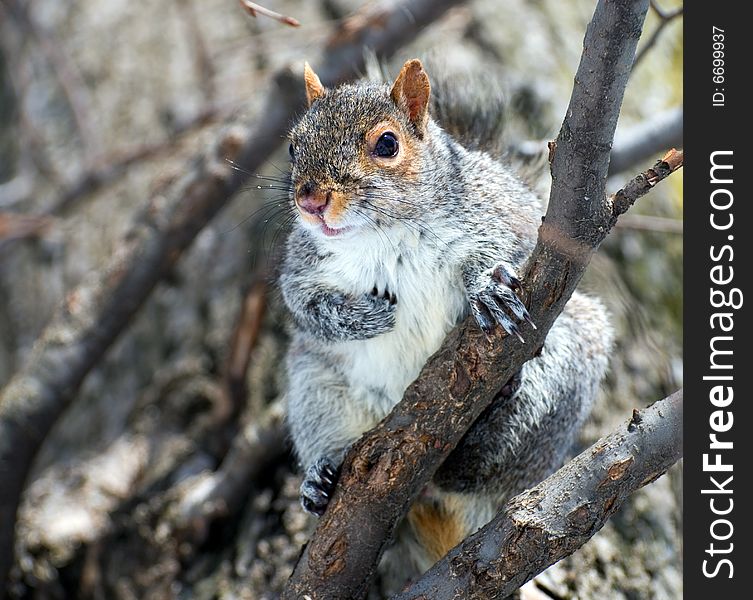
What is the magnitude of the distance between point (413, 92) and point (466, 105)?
58cm

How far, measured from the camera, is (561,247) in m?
1.31

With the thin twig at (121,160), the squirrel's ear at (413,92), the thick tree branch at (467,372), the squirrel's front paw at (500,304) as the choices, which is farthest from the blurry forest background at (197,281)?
the squirrel's front paw at (500,304)

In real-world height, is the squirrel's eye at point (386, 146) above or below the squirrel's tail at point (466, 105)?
below

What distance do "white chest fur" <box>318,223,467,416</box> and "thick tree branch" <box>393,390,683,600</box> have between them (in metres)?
0.39

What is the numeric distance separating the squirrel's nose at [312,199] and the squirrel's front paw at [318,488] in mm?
471

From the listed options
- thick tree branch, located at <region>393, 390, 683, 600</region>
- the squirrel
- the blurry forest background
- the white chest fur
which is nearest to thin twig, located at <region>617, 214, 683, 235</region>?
the blurry forest background

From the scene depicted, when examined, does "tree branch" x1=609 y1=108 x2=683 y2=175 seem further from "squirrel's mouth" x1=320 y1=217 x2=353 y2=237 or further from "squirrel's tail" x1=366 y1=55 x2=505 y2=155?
"squirrel's mouth" x1=320 y1=217 x2=353 y2=237

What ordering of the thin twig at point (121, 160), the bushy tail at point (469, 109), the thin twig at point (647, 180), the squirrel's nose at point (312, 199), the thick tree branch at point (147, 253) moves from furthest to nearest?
the thin twig at point (121, 160) < the thick tree branch at point (147, 253) < the bushy tail at point (469, 109) < the squirrel's nose at point (312, 199) < the thin twig at point (647, 180)

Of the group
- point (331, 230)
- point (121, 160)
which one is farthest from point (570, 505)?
point (121, 160)

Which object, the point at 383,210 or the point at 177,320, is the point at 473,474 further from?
the point at 177,320

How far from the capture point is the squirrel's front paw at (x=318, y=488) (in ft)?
5.34

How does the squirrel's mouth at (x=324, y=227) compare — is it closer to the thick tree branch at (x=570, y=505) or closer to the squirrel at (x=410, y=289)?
the squirrel at (x=410, y=289)

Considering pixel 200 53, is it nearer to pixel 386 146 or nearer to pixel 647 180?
pixel 386 146
